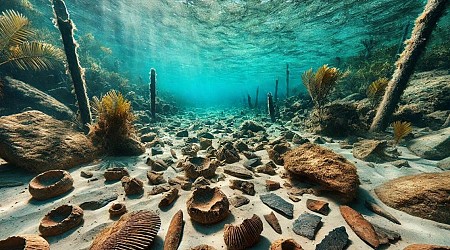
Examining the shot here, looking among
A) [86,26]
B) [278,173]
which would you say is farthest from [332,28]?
[86,26]

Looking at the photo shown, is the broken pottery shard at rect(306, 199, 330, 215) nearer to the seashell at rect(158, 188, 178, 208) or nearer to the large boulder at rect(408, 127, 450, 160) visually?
the seashell at rect(158, 188, 178, 208)

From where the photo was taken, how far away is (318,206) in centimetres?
288

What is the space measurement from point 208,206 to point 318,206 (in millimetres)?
1582

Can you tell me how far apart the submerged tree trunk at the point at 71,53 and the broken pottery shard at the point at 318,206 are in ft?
22.8

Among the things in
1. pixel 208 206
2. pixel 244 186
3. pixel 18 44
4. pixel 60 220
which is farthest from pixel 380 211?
pixel 18 44

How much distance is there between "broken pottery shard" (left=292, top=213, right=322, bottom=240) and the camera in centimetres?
243

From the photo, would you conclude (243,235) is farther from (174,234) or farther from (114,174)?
(114,174)

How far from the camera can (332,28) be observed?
68.6 ft

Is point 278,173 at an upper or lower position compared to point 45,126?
lower

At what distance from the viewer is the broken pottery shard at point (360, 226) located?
7.44ft

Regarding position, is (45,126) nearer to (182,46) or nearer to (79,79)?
(79,79)

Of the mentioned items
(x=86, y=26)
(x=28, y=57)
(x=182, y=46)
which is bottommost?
(x=28, y=57)

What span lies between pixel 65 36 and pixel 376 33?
28649mm

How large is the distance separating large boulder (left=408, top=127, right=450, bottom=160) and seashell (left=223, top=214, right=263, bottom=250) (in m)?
5.38
